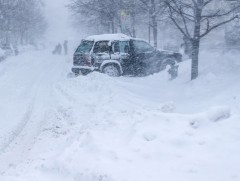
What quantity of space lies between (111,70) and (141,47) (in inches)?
66.1

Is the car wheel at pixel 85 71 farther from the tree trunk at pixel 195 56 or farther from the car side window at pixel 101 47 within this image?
the tree trunk at pixel 195 56

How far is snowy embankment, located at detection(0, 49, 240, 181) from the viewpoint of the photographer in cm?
517

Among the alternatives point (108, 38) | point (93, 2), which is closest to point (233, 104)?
point (108, 38)

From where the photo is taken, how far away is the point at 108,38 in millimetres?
15383

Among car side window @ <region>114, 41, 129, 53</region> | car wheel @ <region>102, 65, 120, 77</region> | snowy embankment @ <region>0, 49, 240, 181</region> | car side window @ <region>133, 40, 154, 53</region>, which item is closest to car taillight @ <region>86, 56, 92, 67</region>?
car wheel @ <region>102, 65, 120, 77</region>

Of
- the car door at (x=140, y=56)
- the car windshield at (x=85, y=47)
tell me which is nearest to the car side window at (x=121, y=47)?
the car door at (x=140, y=56)

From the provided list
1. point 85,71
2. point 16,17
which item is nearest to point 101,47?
point 85,71

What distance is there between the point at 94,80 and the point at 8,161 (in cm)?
691

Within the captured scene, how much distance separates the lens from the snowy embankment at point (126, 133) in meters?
5.17

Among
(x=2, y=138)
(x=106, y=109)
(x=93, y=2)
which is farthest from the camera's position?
(x=93, y=2)

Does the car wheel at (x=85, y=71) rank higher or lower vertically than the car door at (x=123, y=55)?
lower

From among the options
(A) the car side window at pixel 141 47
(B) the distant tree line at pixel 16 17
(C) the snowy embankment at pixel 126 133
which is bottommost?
(C) the snowy embankment at pixel 126 133

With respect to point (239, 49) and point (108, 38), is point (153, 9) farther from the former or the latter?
point (239, 49)

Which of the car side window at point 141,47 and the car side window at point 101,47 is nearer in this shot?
the car side window at point 101,47
